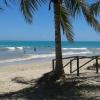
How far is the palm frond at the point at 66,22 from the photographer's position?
→ 1362cm

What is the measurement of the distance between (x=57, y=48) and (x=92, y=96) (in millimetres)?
3288

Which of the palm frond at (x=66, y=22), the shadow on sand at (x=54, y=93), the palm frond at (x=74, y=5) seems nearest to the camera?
the shadow on sand at (x=54, y=93)

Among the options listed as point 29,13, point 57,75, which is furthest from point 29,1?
point 57,75

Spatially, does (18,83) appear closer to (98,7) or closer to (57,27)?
(57,27)

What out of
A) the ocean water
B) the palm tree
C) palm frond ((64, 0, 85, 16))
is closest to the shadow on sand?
the palm tree

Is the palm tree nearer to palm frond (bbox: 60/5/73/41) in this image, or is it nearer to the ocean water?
palm frond (bbox: 60/5/73/41)

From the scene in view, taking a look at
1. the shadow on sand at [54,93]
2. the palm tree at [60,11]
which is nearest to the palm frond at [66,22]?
the palm tree at [60,11]

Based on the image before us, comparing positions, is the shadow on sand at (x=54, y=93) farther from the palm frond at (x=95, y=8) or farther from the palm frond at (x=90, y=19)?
the palm frond at (x=95, y=8)

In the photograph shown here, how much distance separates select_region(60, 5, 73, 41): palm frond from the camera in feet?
44.7

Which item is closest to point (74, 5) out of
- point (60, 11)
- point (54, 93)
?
point (60, 11)

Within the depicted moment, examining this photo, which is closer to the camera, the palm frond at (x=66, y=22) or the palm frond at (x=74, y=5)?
the palm frond at (x=74, y=5)

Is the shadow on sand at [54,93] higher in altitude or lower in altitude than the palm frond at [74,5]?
lower

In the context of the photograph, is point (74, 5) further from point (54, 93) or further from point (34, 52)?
point (34, 52)

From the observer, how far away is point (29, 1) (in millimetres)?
12219
